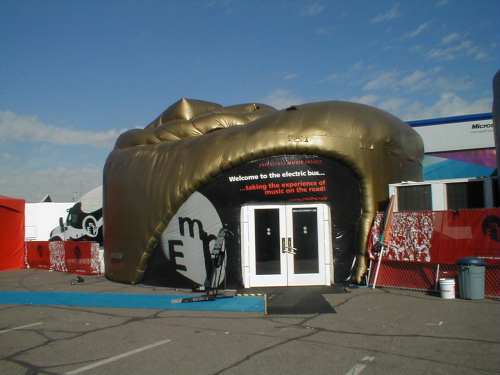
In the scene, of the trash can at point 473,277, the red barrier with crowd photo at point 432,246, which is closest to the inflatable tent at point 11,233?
the red barrier with crowd photo at point 432,246

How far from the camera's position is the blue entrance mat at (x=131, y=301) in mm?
10820

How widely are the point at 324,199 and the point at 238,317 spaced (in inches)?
180

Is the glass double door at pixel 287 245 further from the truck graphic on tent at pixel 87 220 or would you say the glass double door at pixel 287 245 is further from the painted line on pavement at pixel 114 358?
the truck graphic on tent at pixel 87 220

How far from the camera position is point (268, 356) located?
6566mm

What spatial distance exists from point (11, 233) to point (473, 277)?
21313 mm

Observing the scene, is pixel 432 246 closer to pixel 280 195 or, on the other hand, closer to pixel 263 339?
pixel 280 195

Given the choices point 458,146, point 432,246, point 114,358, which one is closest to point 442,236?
point 432,246

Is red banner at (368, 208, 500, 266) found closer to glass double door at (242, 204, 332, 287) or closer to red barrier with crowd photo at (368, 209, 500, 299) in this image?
red barrier with crowd photo at (368, 209, 500, 299)

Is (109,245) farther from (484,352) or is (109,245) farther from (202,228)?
(484,352)

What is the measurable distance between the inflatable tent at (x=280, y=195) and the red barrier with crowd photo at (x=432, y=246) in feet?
2.08

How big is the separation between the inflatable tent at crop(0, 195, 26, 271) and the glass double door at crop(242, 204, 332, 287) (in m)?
15.7

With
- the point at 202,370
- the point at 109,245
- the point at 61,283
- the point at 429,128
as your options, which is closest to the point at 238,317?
the point at 202,370

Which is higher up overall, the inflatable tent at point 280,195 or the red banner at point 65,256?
the inflatable tent at point 280,195

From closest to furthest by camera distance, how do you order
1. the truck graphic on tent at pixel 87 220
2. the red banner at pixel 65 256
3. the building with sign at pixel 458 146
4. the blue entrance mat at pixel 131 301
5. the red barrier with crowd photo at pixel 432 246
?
the red barrier with crowd photo at pixel 432 246 < the blue entrance mat at pixel 131 301 < the red banner at pixel 65 256 < the truck graphic on tent at pixel 87 220 < the building with sign at pixel 458 146
